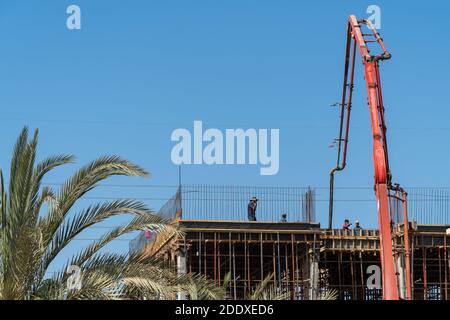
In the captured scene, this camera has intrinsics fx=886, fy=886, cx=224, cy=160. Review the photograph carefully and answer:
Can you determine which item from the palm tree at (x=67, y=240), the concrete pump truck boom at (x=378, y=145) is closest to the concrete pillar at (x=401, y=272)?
the concrete pump truck boom at (x=378, y=145)

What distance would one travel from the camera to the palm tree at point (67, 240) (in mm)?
16672

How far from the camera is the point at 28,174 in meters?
17.2

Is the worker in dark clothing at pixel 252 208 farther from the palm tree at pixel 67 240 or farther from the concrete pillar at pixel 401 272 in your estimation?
the palm tree at pixel 67 240

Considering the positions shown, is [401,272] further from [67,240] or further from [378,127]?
[67,240]

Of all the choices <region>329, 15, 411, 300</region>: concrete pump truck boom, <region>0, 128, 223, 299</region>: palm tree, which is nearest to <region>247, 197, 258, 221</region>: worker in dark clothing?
<region>329, 15, 411, 300</region>: concrete pump truck boom

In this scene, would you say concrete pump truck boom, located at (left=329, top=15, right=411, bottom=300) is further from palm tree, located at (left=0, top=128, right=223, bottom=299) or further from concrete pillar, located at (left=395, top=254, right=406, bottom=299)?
palm tree, located at (left=0, top=128, right=223, bottom=299)

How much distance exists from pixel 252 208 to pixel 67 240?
20.0m

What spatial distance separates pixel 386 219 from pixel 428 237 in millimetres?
9213

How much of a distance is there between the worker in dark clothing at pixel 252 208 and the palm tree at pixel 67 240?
18816 millimetres

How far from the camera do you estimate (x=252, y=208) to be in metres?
37.1

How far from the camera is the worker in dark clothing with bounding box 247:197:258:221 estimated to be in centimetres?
3691

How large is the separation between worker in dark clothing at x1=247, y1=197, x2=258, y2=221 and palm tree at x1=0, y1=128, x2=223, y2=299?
18.8m
